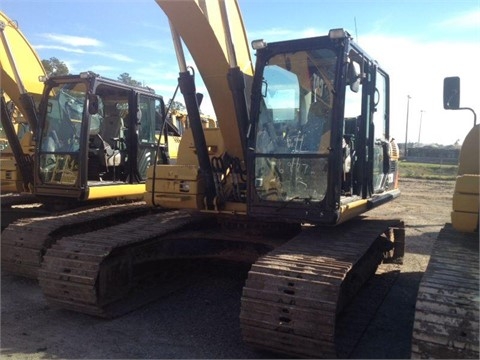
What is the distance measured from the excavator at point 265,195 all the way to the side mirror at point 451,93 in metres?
0.85

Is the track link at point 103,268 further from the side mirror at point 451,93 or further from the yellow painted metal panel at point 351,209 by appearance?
the side mirror at point 451,93

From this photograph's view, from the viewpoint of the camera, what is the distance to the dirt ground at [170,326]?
407 cm

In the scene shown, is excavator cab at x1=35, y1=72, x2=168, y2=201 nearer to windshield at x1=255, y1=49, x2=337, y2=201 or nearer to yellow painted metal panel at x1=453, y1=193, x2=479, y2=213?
windshield at x1=255, y1=49, x2=337, y2=201

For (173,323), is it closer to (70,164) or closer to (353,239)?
(353,239)

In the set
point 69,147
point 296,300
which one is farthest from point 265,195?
point 69,147

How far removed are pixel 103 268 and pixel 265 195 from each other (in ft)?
5.89

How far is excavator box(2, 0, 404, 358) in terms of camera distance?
381cm

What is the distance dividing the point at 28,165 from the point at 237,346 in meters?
5.49

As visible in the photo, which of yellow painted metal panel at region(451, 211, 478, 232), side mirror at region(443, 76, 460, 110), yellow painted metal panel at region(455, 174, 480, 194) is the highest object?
side mirror at region(443, 76, 460, 110)

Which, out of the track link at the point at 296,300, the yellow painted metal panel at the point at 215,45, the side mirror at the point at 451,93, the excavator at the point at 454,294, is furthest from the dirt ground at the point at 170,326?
the side mirror at the point at 451,93

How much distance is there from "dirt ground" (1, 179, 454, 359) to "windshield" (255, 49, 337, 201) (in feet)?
4.58

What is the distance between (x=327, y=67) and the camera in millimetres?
4758

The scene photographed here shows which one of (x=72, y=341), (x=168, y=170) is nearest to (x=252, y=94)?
(x=168, y=170)

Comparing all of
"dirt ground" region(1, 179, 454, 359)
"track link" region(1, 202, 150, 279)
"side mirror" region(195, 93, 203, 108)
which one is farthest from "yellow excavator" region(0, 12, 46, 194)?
"side mirror" region(195, 93, 203, 108)
